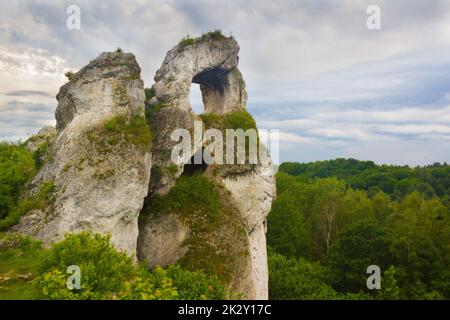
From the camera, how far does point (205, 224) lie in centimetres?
2311

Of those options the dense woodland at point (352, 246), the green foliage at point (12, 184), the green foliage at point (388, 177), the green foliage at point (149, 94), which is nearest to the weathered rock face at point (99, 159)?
the green foliage at point (12, 184)

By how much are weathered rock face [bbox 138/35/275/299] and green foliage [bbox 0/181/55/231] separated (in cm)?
583

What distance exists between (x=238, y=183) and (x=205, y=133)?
389cm

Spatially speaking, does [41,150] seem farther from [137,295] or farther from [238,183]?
[137,295]

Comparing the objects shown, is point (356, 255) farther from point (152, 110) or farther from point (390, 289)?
point (152, 110)

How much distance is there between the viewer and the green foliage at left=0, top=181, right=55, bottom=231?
18531 millimetres

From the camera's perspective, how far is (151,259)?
22.7 metres

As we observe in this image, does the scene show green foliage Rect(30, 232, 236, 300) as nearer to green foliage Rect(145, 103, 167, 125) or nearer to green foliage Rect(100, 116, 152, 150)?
green foliage Rect(100, 116, 152, 150)

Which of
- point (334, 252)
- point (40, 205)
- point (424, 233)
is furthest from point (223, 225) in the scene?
point (424, 233)

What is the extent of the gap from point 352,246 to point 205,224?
51.8 ft

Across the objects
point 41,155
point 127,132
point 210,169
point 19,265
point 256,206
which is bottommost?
point 19,265

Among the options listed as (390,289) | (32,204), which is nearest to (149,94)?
(32,204)

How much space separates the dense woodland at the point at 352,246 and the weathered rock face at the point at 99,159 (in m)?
15.7

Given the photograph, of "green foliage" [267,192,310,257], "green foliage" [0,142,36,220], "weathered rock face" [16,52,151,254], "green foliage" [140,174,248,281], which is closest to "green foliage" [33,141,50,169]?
"green foliage" [0,142,36,220]
